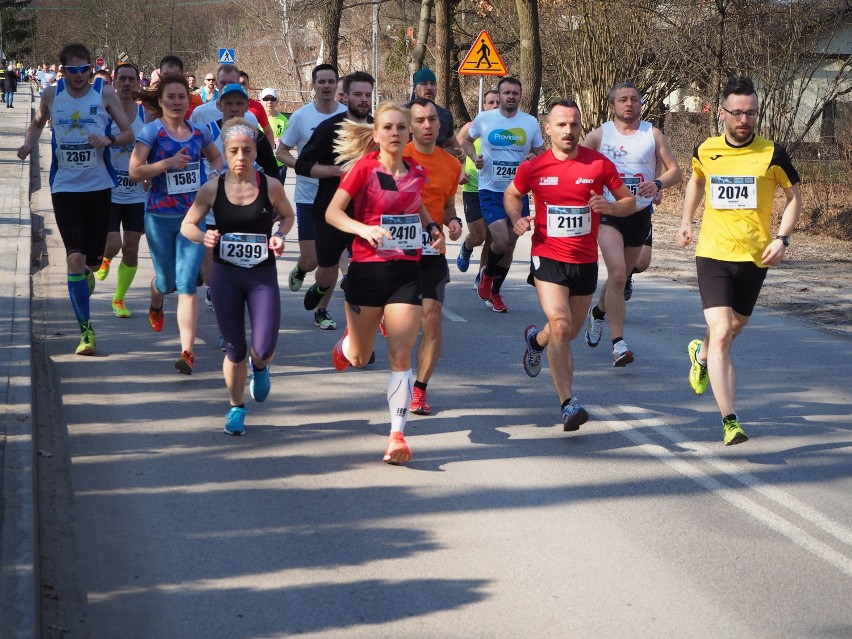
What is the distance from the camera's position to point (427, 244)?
7.18 meters

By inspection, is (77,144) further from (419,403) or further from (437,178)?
(419,403)

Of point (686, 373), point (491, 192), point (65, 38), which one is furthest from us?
point (65, 38)

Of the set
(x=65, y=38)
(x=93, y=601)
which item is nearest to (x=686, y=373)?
(x=93, y=601)

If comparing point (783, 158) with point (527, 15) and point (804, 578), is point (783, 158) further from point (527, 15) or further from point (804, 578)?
point (527, 15)

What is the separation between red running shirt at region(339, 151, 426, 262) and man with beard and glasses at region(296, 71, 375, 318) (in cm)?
180

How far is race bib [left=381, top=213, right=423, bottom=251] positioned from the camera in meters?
6.59

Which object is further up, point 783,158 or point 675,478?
point 783,158

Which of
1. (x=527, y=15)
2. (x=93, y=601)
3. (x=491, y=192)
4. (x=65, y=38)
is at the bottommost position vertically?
(x=93, y=601)

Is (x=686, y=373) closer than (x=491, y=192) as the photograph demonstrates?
Yes

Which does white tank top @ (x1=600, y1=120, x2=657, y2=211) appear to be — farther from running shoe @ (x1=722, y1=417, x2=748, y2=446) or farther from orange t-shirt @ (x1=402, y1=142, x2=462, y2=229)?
running shoe @ (x1=722, y1=417, x2=748, y2=446)

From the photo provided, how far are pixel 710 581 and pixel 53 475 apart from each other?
3291 mm

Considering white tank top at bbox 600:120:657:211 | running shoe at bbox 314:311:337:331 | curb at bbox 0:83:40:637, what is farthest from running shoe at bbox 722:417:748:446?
running shoe at bbox 314:311:337:331

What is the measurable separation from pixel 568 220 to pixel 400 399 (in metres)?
1.65

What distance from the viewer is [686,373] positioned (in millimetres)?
8953
